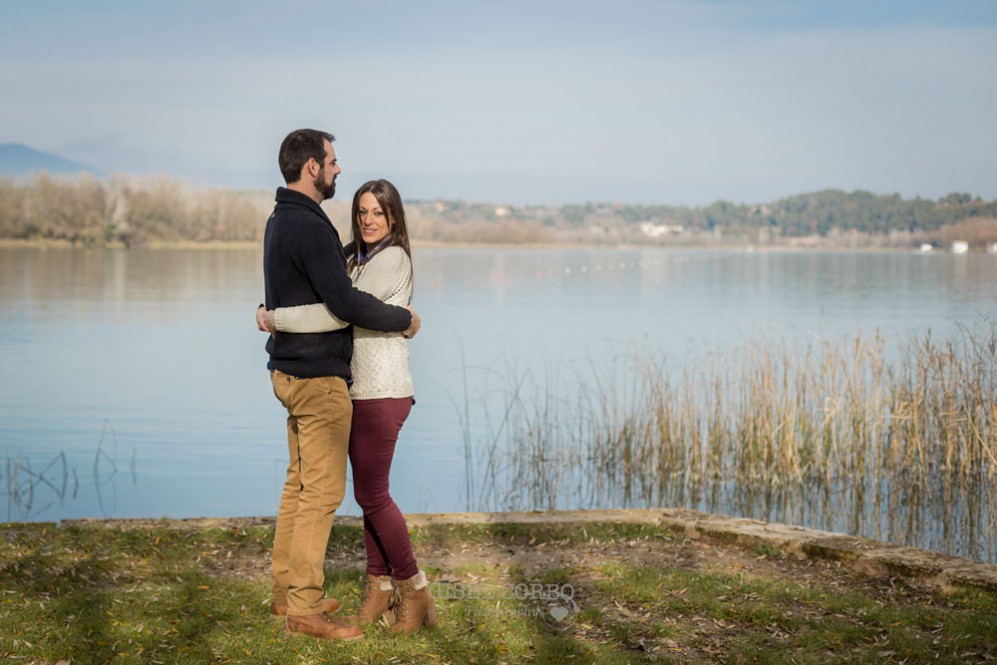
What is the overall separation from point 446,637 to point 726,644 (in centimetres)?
130

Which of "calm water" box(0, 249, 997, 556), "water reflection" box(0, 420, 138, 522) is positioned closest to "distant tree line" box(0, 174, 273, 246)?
"calm water" box(0, 249, 997, 556)

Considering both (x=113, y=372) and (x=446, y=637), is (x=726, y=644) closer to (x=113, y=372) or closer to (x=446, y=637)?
(x=446, y=637)

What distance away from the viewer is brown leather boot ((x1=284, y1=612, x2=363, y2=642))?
5043 millimetres

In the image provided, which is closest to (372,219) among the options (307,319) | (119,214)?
(307,319)

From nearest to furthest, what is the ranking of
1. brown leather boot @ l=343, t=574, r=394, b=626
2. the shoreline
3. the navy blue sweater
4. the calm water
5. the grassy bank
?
the navy blue sweater < the grassy bank < brown leather boot @ l=343, t=574, r=394, b=626 < the shoreline < the calm water

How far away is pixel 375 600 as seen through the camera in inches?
208

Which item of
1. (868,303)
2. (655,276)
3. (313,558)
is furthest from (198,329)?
(655,276)

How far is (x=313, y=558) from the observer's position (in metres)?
5.00

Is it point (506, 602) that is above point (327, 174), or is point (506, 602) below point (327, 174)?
below

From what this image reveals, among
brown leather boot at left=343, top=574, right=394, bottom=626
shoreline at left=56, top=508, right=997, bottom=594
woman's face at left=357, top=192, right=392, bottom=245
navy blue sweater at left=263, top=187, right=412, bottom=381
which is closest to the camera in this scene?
navy blue sweater at left=263, top=187, right=412, bottom=381

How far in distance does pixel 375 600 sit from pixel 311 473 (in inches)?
30.1

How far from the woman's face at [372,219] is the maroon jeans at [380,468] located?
731mm

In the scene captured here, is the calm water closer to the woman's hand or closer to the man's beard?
the woman's hand

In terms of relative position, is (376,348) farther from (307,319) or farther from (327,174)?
(327,174)
